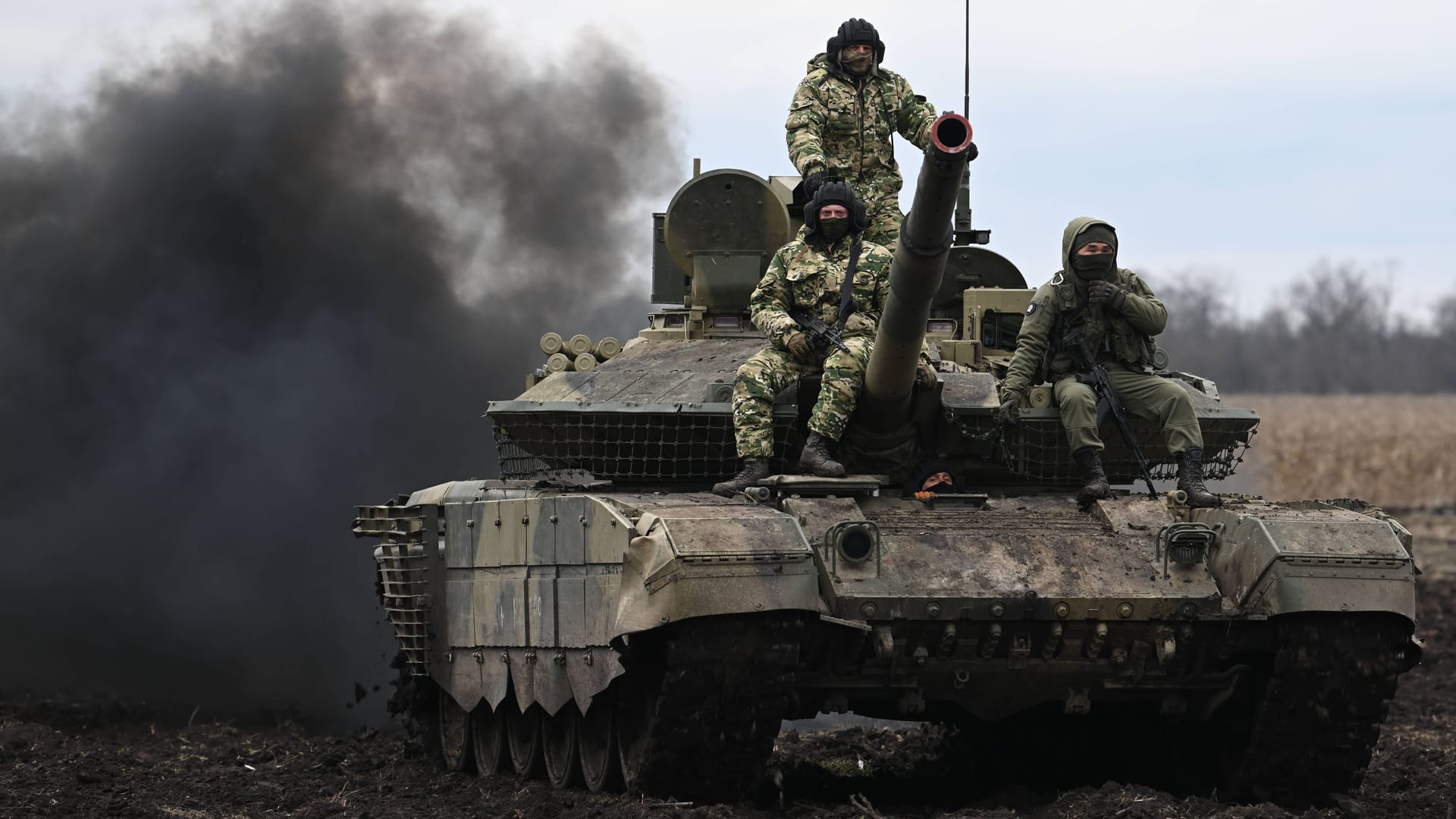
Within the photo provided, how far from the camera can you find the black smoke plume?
24.5 m

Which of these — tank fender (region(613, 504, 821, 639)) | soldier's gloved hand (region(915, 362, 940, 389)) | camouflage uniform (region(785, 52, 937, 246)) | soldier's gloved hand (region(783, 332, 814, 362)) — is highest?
camouflage uniform (region(785, 52, 937, 246))

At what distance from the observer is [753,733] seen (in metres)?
12.8

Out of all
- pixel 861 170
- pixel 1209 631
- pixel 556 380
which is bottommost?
pixel 1209 631

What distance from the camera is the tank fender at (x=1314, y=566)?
13.0 m

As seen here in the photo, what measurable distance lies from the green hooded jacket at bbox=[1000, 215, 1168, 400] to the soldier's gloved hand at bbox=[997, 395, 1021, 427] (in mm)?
71

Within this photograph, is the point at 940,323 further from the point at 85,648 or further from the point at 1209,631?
the point at 85,648

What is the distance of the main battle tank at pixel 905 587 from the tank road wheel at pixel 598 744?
23 millimetres

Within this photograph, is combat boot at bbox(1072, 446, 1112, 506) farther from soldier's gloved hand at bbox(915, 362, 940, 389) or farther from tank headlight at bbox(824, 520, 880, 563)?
tank headlight at bbox(824, 520, 880, 563)

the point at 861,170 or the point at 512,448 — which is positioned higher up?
the point at 861,170

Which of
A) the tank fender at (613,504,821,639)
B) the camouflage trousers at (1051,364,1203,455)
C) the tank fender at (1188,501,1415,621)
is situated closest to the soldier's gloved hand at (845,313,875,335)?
the camouflage trousers at (1051,364,1203,455)

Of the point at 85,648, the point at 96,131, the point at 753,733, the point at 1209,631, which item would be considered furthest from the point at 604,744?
the point at 96,131

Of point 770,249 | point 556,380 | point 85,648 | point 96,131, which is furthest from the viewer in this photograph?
point 96,131

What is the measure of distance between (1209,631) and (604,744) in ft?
12.5

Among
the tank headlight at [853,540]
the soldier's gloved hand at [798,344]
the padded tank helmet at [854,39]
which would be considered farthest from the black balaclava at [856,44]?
the tank headlight at [853,540]
